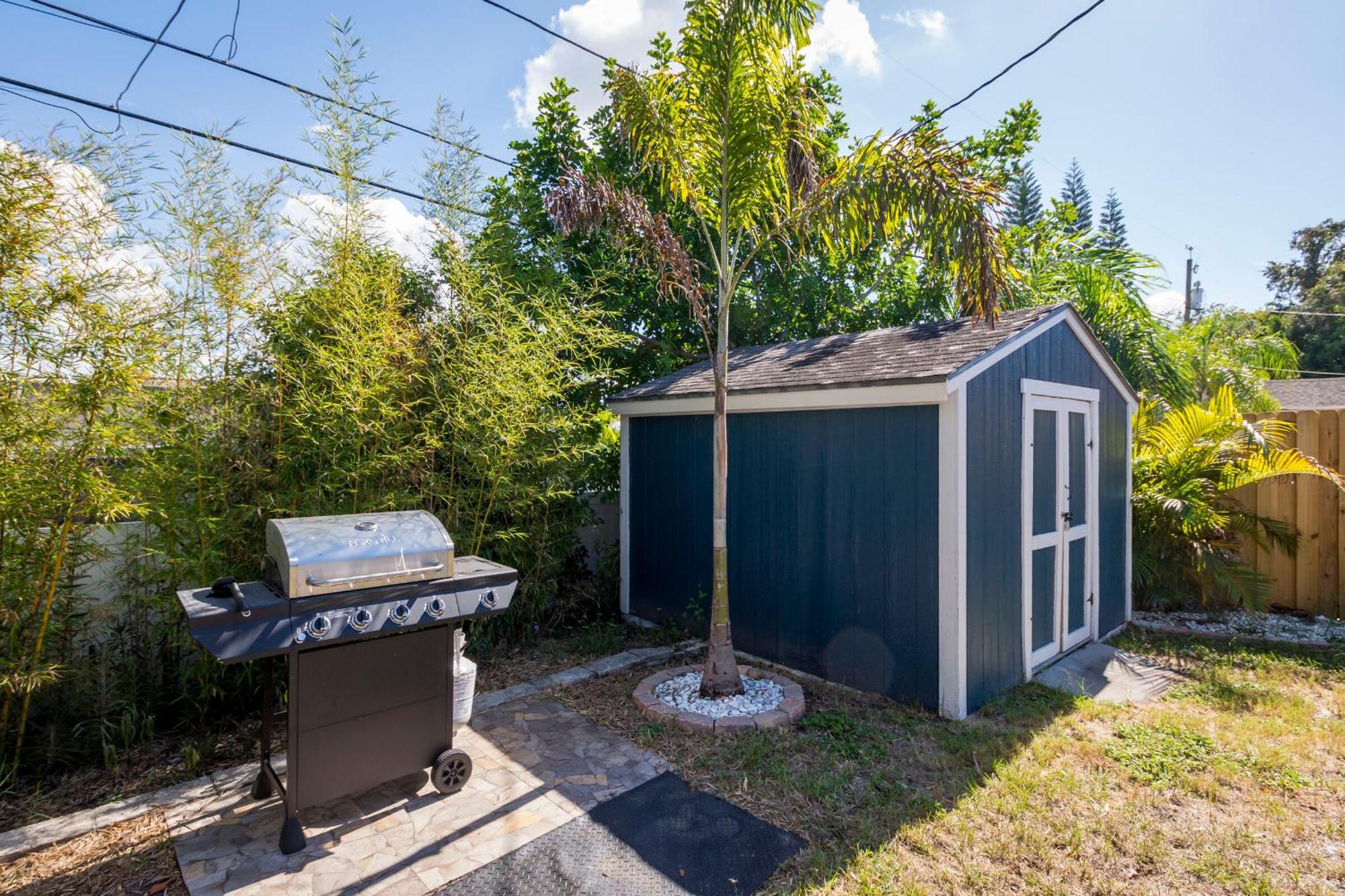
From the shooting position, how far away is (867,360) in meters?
4.16

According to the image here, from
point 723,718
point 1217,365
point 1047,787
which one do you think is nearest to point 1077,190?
point 1217,365

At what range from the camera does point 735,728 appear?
130 inches

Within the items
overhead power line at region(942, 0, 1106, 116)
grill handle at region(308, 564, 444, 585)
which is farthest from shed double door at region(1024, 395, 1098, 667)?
grill handle at region(308, 564, 444, 585)

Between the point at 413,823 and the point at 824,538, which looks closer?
the point at 413,823

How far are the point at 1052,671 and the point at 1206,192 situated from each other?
28.6 ft

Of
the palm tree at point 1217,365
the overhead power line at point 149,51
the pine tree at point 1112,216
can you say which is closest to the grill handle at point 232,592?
the overhead power line at point 149,51

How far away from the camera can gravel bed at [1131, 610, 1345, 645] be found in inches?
197

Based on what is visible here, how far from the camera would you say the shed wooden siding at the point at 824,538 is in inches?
142

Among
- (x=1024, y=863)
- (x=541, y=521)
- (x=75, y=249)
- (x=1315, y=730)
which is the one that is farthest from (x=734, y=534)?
(x=75, y=249)

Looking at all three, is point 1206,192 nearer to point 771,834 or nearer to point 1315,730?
point 1315,730

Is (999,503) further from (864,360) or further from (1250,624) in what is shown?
(1250,624)

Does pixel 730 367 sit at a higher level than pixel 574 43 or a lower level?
lower

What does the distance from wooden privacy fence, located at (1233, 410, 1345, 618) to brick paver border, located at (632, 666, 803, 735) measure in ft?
16.4

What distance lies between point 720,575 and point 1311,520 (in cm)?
566
